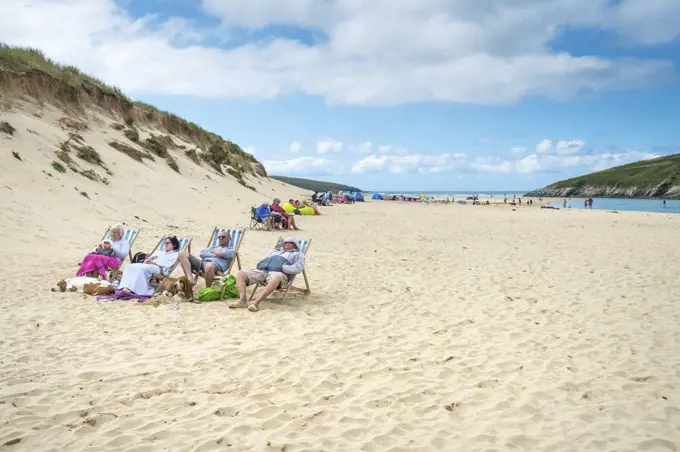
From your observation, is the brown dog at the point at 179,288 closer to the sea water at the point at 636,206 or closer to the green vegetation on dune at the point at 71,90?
the green vegetation on dune at the point at 71,90

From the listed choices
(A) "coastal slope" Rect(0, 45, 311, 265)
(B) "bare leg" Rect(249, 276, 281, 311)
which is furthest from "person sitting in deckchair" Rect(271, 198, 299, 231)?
(B) "bare leg" Rect(249, 276, 281, 311)

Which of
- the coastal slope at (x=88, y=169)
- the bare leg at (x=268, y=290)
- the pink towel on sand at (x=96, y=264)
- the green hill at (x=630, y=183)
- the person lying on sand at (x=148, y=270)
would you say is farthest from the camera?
the green hill at (x=630, y=183)

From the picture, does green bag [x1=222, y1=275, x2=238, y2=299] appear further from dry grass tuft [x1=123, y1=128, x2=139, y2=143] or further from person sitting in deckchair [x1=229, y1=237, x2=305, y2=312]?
dry grass tuft [x1=123, y1=128, x2=139, y2=143]

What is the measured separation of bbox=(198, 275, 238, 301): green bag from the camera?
22.7 feet

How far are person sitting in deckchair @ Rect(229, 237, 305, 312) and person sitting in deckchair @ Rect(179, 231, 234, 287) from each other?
0.82m

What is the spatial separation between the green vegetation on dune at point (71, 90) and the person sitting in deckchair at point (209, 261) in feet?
51.8

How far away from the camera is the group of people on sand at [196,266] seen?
679 centimetres

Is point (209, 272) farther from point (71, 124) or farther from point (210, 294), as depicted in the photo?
point (71, 124)

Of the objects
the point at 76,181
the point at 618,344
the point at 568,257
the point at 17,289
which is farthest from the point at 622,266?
the point at 76,181

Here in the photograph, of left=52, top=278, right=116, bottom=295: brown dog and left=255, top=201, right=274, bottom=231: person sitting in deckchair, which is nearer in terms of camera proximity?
left=52, top=278, right=116, bottom=295: brown dog

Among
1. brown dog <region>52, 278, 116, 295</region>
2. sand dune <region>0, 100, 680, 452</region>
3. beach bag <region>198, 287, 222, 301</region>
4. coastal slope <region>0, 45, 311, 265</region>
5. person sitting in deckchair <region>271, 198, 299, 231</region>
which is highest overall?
coastal slope <region>0, 45, 311, 265</region>

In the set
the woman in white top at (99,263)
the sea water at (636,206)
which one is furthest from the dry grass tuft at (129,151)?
the sea water at (636,206)

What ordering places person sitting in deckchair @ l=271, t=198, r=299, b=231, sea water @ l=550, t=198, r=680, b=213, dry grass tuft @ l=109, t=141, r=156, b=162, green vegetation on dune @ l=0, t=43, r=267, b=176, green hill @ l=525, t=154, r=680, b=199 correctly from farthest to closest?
green hill @ l=525, t=154, r=680, b=199 → sea water @ l=550, t=198, r=680, b=213 → dry grass tuft @ l=109, t=141, r=156, b=162 → green vegetation on dune @ l=0, t=43, r=267, b=176 → person sitting in deckchair @ l=271, t=198, r=299, b=231

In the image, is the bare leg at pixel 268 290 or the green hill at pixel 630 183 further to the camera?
the green hill at pixel 630 183
